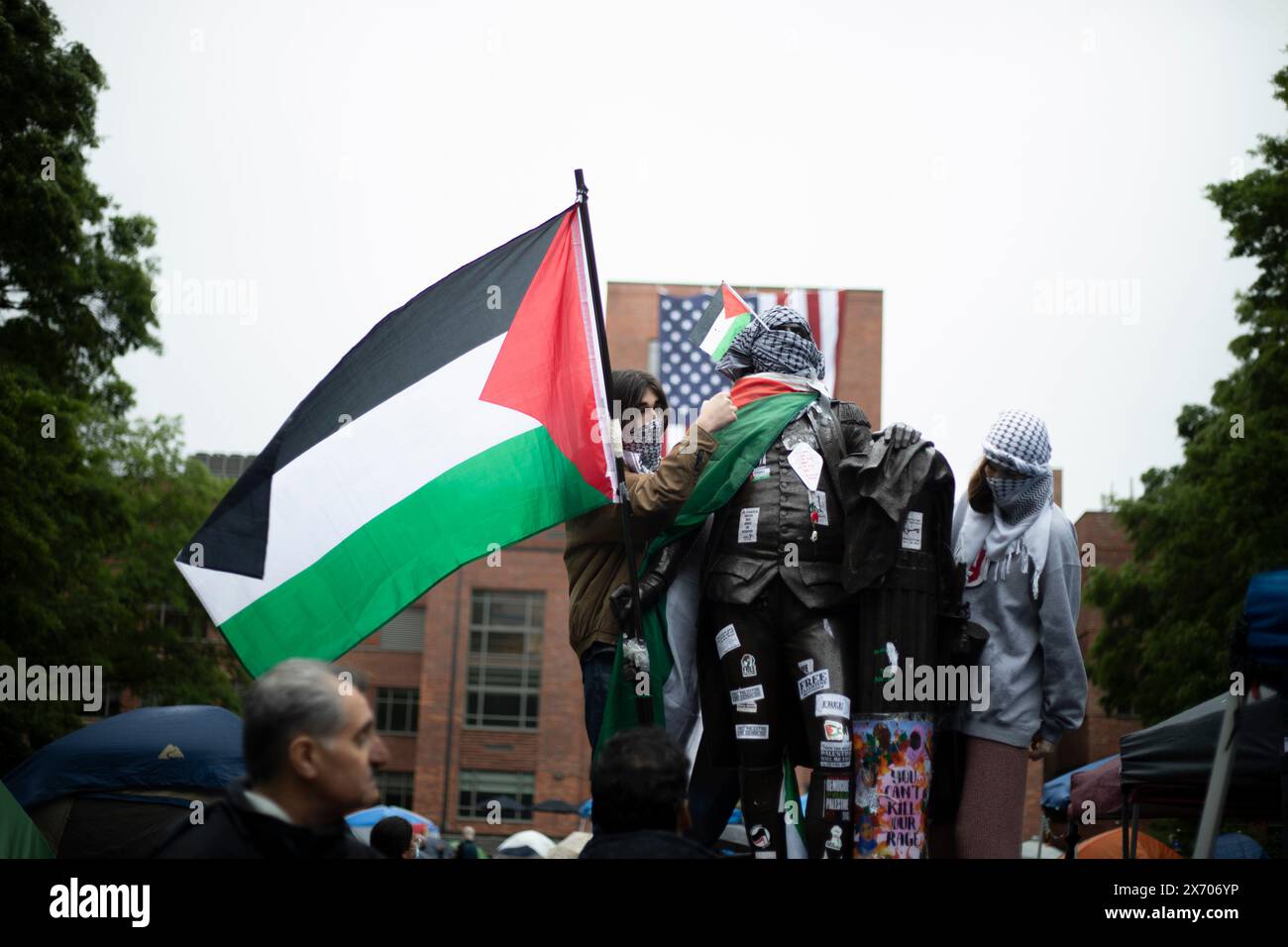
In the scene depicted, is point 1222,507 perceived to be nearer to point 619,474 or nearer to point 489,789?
point 619,474

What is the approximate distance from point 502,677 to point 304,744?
5064 cm

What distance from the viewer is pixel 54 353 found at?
2089cm

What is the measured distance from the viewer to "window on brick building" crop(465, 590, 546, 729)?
52.5 m

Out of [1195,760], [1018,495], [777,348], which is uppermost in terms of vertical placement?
[777,348]

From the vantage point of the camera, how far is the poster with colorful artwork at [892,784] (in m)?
4.87

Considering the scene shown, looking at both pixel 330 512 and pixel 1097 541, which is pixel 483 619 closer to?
pixel 1097 541

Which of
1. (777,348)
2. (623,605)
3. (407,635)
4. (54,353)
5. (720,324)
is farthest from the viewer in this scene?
(407,635)

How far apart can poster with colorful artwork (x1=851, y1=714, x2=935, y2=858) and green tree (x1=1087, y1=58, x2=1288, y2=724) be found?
544 inches

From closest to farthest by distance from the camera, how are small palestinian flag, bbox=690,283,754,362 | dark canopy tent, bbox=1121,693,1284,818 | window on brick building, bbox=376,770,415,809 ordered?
1. small palestinian flag, bbox=690,283,754,362
2. dark canopy tent, bbox=1121,693,1284,818
3. window on brick building, bbox=376,770,415,809

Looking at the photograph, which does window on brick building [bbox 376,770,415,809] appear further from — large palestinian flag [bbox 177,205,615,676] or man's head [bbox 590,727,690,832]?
man's head [bbox 590,727,690,832]

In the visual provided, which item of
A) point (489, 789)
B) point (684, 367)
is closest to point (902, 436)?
point (684, 367)

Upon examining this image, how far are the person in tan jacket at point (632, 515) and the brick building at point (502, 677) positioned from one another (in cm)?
4463

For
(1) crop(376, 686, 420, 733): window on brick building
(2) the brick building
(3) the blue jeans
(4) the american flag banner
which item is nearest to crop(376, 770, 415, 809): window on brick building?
(2) the brick building
